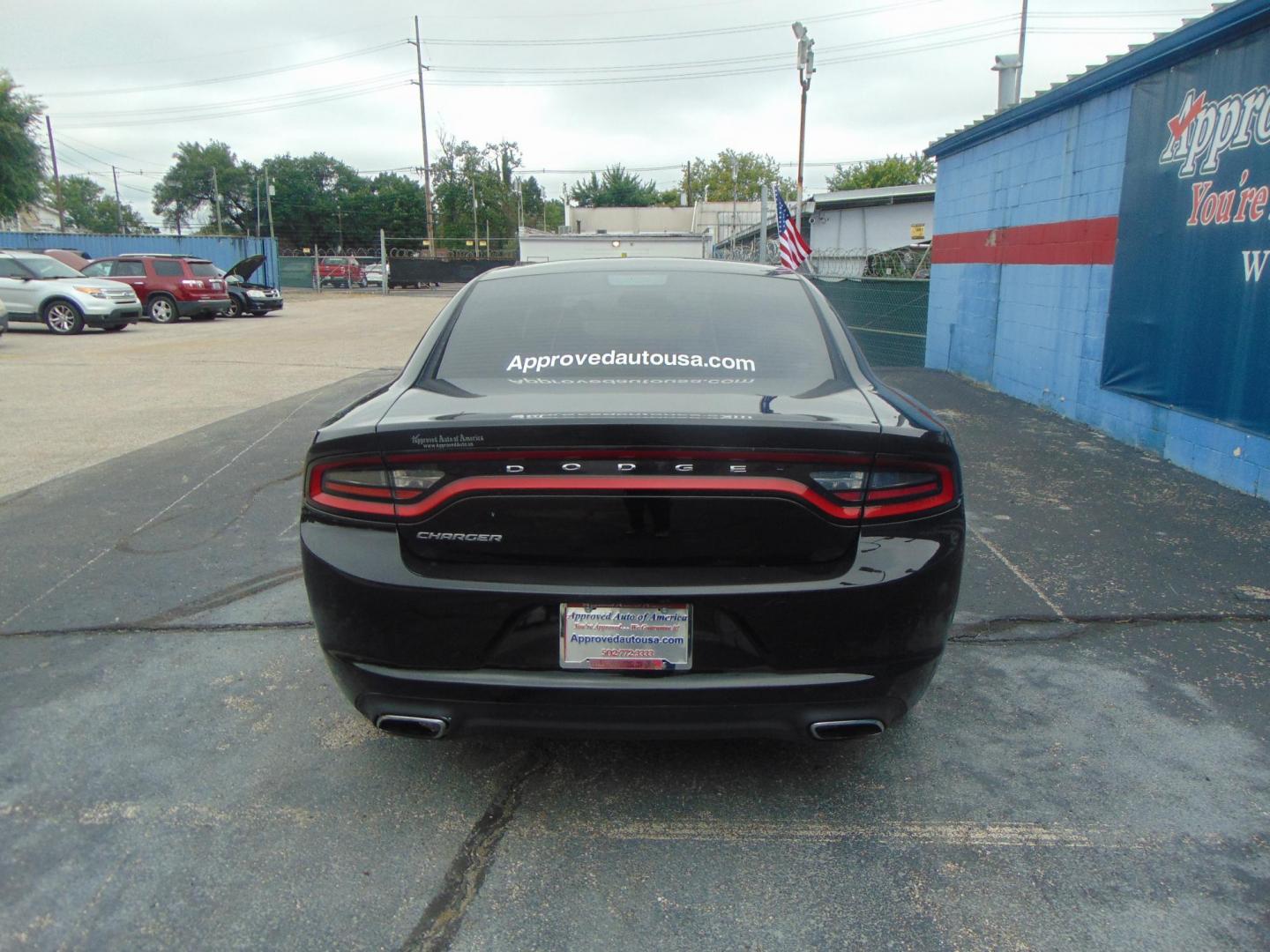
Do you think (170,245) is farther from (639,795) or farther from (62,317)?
(639,795)

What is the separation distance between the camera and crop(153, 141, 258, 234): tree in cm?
10281

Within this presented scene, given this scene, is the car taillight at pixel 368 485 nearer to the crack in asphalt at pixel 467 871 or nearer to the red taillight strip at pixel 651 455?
the red taillight strip at pixel 651 455

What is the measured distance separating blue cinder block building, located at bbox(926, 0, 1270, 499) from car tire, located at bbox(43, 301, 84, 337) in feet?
58.0

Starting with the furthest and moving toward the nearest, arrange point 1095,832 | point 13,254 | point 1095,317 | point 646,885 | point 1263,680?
point 13,254, point 1095,317, point 1263,680, point 1095,832, point 646,885

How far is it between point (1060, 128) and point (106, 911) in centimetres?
992

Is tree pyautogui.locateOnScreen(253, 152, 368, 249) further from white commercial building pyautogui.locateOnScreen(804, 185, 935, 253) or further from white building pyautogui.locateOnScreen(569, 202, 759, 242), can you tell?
white commercial building pyautogui.locateOnScreen(804, 185, 935, 253)

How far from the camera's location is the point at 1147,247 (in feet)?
25.3

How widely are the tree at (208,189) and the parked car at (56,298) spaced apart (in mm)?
87540

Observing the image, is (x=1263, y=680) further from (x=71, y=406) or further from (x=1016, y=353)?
(x=71, y=406)

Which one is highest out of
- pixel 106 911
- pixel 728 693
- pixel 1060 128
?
pixel 1060 128

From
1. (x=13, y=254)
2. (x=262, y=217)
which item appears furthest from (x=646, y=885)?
(x=262, y=217)

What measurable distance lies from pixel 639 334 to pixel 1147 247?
6023 millimetres

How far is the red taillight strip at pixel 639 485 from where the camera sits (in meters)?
2.50

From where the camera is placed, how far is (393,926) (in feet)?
7.78
